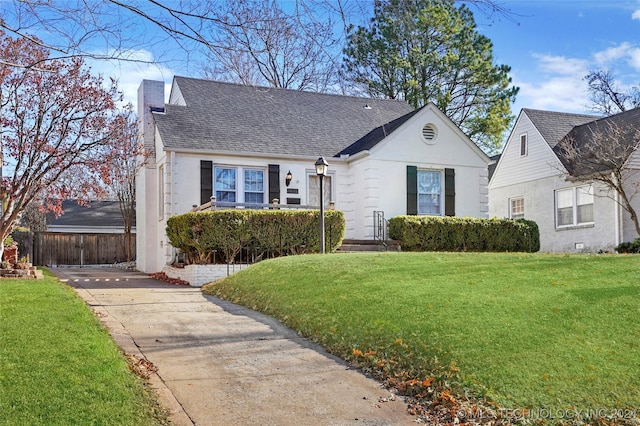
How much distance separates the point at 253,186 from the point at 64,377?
14.3 m

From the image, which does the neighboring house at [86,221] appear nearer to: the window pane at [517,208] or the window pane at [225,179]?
the window pane at [225,179]

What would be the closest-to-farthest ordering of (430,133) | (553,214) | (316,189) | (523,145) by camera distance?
(316,189) → (430,133) → (553,214) → (523,145)

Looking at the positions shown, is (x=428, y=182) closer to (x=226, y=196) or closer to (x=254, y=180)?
(x=254, y=180)

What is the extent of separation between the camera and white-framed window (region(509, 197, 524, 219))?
26094 millimetres

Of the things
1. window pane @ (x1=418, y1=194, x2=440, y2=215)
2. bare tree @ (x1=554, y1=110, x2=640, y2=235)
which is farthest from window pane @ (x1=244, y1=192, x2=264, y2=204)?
bare tree @ (x1=554, y1=110, x2=640, y2=235)

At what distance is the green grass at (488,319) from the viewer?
597cm

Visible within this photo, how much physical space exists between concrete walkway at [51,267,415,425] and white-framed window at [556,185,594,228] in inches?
626

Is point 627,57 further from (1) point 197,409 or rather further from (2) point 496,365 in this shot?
(1) point 197,409

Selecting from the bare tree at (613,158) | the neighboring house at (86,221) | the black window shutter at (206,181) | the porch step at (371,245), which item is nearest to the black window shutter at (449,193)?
the porch step at (371,245)

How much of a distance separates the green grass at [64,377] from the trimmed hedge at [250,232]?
7738 millimetres

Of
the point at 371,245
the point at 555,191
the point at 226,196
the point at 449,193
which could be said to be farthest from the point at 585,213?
the point at 226,196

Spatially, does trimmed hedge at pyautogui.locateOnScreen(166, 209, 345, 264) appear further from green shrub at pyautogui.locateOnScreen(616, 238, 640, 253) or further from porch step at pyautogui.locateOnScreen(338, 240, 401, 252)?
green shrub at pyautogui.locateOnScreen(616, 238, 640, 253)

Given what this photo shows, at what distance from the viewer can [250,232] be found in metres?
16.2

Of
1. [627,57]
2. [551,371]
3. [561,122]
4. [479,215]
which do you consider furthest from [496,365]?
[561,122]
